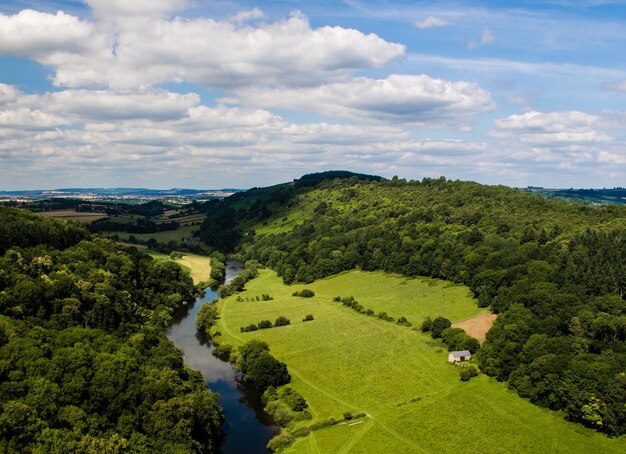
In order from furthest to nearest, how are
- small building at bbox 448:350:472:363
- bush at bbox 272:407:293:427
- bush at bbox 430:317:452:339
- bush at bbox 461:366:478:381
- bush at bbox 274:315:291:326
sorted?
bush at bbox 274:315:291:326, bush at bbox 430:317:452:339, small building at bbox 448:350:472:363, bush at bbox 461:366:478:381, bush at bbox 272:407:293:427

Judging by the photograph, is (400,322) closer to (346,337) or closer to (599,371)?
(346,337)

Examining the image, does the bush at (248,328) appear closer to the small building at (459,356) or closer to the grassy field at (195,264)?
the small building at (459,356)

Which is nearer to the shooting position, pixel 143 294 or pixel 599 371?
pixel 599 371

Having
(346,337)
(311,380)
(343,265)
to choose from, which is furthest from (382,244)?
(311,380)

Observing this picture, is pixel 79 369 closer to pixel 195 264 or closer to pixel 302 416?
pixel 302 416

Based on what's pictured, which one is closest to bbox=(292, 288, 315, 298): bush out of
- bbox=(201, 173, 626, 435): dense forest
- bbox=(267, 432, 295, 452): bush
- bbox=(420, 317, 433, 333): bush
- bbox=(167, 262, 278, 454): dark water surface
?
bbox=(201, 173, 626, 435): dense forest

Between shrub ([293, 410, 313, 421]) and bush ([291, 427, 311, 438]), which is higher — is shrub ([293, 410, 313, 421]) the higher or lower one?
the higher one

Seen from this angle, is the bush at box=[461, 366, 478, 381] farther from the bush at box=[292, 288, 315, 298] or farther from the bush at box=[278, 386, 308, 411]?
the bush at box=[292, 288, 315, 298]
